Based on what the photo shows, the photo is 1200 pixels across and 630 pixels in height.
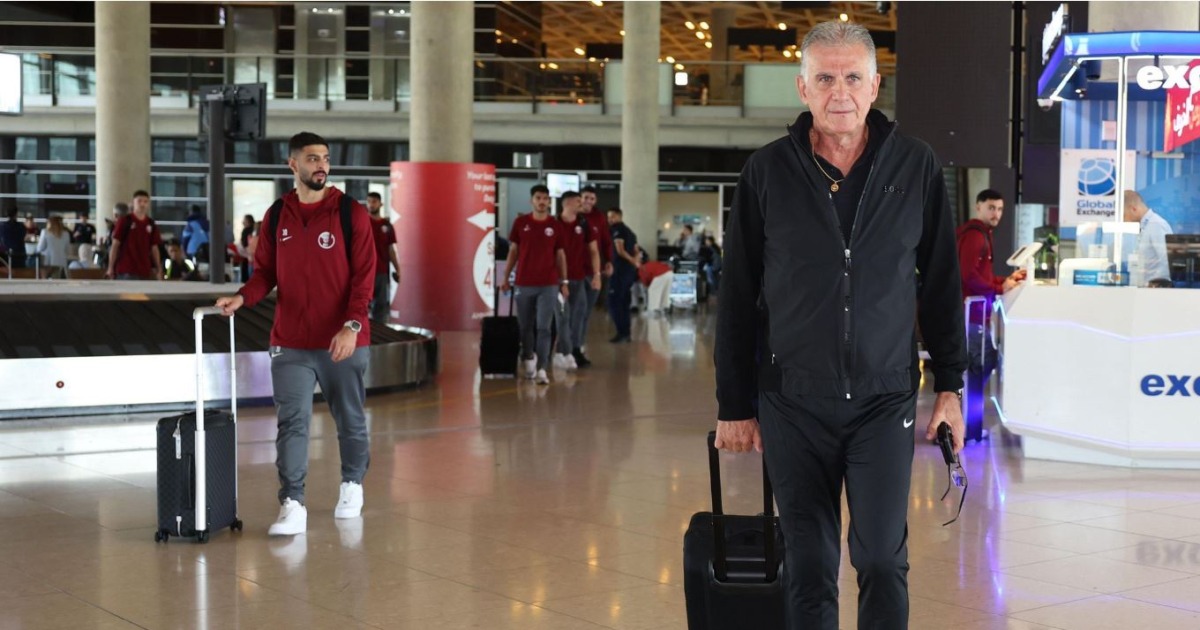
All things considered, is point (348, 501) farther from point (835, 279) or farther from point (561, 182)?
point (561, 182)

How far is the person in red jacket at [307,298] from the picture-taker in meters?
6.38

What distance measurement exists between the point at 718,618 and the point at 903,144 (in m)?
1.23

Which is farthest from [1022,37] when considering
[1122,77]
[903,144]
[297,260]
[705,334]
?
[903,144]

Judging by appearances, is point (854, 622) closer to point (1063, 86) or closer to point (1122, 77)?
point (1122, 77)

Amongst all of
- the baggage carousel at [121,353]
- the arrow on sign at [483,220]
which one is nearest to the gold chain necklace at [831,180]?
the baggage carousel at [121,353]

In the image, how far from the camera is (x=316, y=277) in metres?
6.37

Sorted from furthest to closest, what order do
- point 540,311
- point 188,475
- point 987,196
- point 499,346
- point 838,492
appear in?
point 499,346 < point 540,311 < point 987,196 < point 188,475 < point 838,492

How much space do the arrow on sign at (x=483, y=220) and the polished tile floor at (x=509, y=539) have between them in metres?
9.84

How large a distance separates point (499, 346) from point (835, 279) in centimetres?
1061

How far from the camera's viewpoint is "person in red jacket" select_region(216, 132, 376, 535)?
638cm

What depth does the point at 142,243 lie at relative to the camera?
55.0ft

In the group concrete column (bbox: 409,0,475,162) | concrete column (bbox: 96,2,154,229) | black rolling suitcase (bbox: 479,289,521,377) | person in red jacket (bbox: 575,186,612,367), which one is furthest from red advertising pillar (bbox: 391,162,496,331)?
concrete column (bbox: 96,2,154,229)

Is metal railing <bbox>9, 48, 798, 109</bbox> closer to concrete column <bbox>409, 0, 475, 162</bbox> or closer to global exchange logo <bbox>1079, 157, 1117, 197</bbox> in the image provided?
concrete column <bbox>409, 0, 475, 162</bbox>

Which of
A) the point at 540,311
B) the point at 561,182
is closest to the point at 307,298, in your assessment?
the point at 540,311
